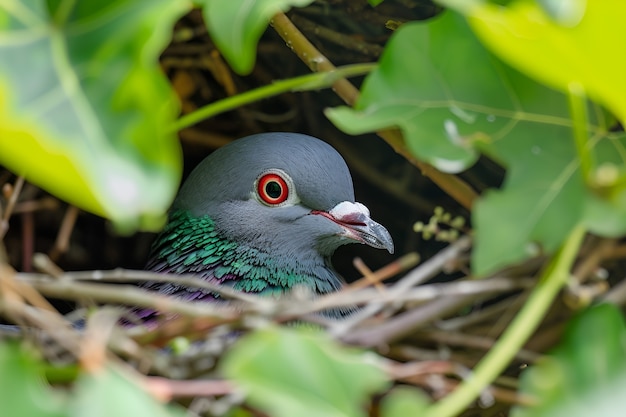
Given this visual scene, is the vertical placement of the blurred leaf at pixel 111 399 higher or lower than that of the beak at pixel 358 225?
lower

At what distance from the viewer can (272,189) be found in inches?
110

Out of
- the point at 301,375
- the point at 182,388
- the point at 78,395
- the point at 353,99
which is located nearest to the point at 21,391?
the point at 78,395

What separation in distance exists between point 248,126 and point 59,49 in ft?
7.71

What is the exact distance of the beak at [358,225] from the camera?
260 cm

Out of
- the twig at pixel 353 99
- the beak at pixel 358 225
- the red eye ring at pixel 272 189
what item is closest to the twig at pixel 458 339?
the twig at pixel 353 99

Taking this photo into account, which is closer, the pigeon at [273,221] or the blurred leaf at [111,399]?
the blurred leaf at [111,399]

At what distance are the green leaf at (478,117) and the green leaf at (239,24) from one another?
0.18 metres

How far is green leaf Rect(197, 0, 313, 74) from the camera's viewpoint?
1435 millimetres

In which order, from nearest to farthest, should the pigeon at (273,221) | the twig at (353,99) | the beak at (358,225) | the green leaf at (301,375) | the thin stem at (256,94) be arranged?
the green leaf at (301,375) < the thin stem at (256,94) < the twig at (353,99) < the beak at (358,225) < the pigeon at (273,221)

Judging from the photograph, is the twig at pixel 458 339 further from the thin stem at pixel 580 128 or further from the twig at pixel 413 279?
the thin stem at pixel 580 128

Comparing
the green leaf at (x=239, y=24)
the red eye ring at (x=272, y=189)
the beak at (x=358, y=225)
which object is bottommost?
the green leaf at (x=239, y=24)

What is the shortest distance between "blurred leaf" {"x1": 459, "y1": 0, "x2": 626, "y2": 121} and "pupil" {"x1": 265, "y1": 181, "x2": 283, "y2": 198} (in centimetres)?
153

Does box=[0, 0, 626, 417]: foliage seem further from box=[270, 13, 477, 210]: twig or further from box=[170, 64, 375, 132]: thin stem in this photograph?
box=[270, 13, 477, 210]: twig

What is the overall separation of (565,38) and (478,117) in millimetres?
372
